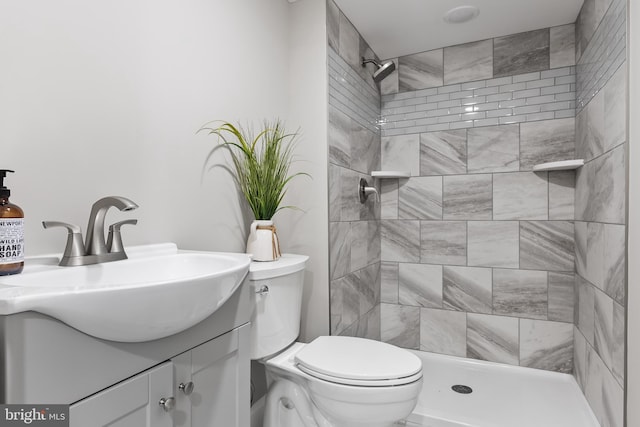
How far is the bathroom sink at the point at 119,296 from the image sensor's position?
60 centimetres

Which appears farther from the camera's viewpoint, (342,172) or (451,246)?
(451,246)

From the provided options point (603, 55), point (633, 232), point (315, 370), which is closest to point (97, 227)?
point (315, 370)

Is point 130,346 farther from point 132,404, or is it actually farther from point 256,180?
point 256,180

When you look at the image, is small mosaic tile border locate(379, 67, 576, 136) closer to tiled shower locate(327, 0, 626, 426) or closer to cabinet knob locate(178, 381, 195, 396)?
tiled shower locate(327, 0, 626, 426)

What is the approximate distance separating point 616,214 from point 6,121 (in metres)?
2.02

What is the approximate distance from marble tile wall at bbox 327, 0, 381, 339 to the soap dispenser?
4.28 ft

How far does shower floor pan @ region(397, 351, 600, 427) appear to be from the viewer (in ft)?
5.65

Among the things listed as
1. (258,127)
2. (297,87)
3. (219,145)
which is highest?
(297,87)

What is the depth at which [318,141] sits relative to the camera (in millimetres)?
1909

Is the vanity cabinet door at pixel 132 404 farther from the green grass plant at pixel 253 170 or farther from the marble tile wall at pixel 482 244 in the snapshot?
the marble tile wall at pixel 482 244

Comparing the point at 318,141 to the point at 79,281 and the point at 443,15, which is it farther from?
the point at 79,281

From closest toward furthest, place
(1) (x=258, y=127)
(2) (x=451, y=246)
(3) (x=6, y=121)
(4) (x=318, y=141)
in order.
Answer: (3) (x=6, y=121) → (1) (x=258, y=127) → (4) (x=318, y=141) → (2) (x=451, y=246)

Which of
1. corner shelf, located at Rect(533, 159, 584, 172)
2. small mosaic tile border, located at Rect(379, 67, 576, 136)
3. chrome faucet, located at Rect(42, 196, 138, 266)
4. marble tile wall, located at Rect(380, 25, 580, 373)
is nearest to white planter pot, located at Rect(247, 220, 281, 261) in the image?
chrome faucet, located at Rect(42, 196, 138, 266)

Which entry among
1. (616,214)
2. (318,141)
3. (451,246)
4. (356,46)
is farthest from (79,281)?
(451,246)
